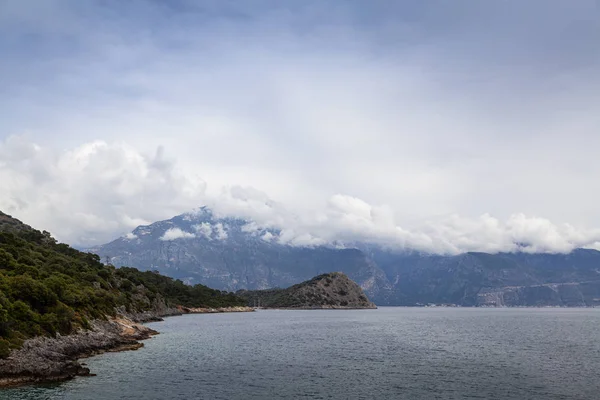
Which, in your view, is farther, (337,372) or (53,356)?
(337,372)

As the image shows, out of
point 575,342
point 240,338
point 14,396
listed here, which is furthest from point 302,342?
point 14,396

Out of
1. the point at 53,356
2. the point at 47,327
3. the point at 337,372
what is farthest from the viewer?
the point at 47,327

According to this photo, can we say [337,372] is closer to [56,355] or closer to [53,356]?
[56,355]

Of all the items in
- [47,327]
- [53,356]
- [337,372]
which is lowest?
[337,372]

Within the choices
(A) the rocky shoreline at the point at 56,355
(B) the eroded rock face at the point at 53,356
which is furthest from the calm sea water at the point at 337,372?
(B) the eroded rock face at the point at 53,356

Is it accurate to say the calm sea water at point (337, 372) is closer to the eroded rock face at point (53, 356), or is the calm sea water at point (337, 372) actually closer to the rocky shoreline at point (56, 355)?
the rocky shoreline at point (56, 355)

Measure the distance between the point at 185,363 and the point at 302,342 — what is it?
48.4 m

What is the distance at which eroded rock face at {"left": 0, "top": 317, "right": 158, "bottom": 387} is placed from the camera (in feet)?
206

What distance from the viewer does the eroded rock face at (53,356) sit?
62781 mm

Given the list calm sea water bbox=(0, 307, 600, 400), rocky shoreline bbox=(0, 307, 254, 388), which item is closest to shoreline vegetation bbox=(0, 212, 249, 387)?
rocky shoreline bbox=(0, 307, 254, 388)

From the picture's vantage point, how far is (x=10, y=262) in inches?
4301

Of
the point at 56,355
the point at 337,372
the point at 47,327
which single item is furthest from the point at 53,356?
the point at 337,372

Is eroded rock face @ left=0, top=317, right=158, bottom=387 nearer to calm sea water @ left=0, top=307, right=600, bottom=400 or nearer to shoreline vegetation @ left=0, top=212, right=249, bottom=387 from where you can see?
shoreline vegetation @ left=0, top=212, right=249, bottom=387

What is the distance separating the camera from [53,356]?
2852 inches
